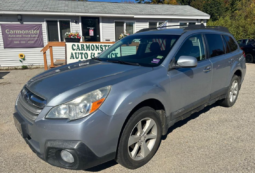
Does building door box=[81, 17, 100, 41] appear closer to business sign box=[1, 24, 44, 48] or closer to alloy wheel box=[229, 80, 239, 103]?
business sign box=[1, 24, 44, 48]

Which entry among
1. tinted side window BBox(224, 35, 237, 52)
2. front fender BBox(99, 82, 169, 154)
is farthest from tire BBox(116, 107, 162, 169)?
tinted side window BBox(224, 35, 237, 52)

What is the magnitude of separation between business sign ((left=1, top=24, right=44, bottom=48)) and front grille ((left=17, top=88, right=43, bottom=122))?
994cm

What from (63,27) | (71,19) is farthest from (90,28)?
(63,27)

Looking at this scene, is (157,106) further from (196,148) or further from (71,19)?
(71,19)

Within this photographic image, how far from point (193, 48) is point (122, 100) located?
6.21 ft

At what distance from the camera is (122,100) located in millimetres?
2279

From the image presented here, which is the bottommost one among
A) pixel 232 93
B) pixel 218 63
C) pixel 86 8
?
pixel 232 93

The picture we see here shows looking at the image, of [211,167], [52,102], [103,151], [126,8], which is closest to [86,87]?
[52,102]

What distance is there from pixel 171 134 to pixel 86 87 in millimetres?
1968

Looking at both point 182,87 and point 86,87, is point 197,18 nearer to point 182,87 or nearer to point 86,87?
point 182,87

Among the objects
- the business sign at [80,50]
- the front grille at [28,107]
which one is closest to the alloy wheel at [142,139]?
the front grille at [28,107]

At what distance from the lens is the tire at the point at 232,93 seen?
15.2 ft

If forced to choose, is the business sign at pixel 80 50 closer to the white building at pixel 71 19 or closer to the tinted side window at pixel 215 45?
the white building at pixel 71 19

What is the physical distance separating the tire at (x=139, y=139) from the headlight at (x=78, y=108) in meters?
0.48
